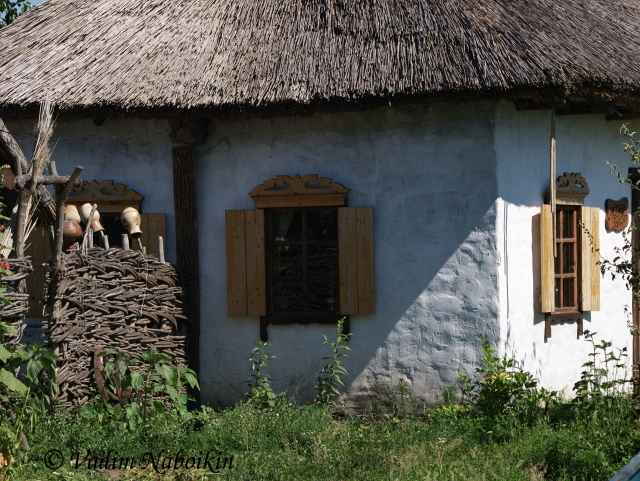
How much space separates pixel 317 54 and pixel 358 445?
143 inches

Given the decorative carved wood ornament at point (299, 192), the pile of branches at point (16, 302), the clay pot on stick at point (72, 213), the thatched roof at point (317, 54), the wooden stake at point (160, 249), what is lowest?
the pile of branches at point (16, 302)

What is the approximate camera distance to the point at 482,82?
668 cm

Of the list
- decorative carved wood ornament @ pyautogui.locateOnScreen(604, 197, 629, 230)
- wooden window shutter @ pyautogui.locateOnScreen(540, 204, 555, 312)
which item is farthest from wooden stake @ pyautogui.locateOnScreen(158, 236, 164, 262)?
decorative carved wood ornament @ pyautogui.locateOnScreen(604, 197, 629, 230)

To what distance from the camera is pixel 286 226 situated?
7.73m

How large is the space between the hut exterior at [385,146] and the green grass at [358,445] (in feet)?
3.62

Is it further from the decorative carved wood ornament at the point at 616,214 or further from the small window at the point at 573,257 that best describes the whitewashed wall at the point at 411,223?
the decorative carved wood ornament at the point at 616,214

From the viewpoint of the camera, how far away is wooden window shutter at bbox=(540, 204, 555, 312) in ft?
24.2

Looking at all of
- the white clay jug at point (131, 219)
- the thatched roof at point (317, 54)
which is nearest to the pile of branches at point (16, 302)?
the white clay jug at point (131, 219)

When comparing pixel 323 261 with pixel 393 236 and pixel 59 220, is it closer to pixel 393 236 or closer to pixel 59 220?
pixel 393 236

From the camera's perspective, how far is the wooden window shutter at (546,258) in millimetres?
7375

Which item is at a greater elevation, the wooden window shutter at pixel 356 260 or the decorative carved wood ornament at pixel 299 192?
the decorative carved wood ornament at pixel 299 192

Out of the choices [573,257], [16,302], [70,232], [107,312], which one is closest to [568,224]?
[573,257]

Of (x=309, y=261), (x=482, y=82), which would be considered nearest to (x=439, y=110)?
(x=482, y=82)

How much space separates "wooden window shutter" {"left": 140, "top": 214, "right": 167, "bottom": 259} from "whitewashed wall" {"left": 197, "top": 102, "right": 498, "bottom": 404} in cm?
42
